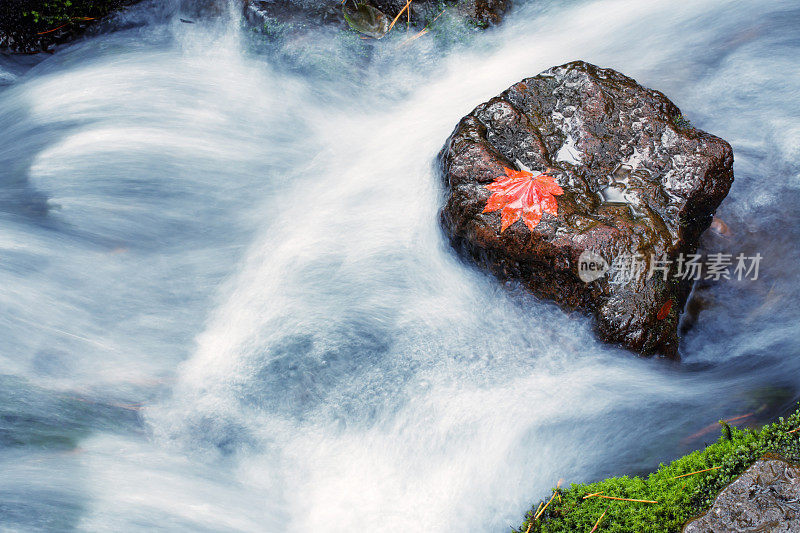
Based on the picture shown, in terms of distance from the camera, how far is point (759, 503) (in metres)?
3.11

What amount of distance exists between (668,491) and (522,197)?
2060mm

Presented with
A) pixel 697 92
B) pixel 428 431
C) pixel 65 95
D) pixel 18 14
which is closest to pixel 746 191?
pixel 697 92

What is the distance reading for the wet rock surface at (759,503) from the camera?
3.03 m

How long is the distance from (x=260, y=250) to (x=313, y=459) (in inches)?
72.4

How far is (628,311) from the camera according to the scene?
3.62 metres

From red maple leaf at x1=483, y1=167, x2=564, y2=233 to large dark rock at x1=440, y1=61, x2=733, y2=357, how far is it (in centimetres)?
5

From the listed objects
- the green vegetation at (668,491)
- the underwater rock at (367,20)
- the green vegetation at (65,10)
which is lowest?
the green vegetation at (668,491)

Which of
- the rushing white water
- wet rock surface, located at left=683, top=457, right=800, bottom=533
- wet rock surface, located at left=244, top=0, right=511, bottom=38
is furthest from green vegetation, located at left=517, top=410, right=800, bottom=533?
wet rock surface, located at left=244, top=0, right=511, bottom=38

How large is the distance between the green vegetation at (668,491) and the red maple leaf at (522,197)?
1.76 m

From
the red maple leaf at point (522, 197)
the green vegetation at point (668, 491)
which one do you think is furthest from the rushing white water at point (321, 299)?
the red maple leaf at point (522, 197)

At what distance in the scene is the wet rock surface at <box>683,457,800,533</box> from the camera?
3.03 metres

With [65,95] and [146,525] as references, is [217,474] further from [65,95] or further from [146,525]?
[65,95]

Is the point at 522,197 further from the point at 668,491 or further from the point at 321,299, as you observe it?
the point at 668,491

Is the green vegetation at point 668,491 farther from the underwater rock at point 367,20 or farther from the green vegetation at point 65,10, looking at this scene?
the green vegetation at point 65,10
